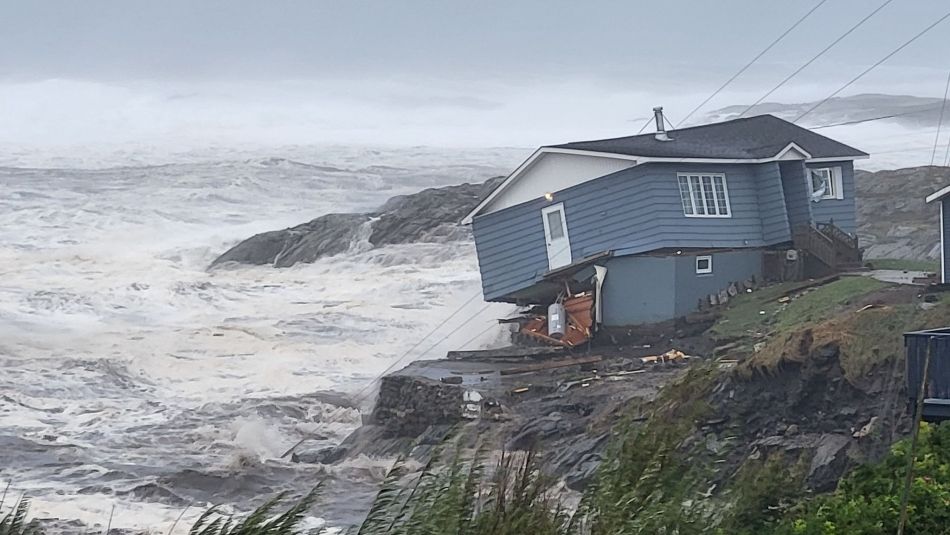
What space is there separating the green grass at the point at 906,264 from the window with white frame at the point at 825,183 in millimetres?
1348

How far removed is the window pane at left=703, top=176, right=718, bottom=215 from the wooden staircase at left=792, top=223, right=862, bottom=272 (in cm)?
170

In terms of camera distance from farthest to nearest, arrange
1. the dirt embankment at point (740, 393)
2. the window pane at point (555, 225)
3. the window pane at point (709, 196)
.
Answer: the window pane at point (555, 225) → the window pane at point (709, 196) → the dirt embankment at point (740, 393)

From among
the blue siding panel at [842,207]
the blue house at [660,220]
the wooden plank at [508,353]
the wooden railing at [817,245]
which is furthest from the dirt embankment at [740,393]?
the blue siding panel at [842,207]

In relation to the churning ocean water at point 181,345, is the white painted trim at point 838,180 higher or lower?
higher

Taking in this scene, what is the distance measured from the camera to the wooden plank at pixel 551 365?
21641mm

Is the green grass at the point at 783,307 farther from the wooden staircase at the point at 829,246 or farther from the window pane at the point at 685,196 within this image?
the wooden staircase at the point at 829,246

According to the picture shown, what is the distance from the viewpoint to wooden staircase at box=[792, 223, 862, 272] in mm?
25234

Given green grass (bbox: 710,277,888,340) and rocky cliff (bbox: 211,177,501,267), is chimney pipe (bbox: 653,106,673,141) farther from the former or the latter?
rocky cliff (bbox: 211,177,501,267)

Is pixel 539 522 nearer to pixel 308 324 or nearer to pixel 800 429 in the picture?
pixel 800 429

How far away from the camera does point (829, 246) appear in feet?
82.9

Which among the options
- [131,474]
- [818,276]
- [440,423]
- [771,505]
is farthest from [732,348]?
[771,505]

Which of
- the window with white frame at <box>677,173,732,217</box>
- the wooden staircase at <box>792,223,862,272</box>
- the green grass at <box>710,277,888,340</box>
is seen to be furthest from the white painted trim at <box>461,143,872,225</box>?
the green grass at <box>710,277,888,340</box>

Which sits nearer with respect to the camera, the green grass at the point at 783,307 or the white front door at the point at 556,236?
the green grass at the point at 783,307

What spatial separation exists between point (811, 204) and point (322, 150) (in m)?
60.2
